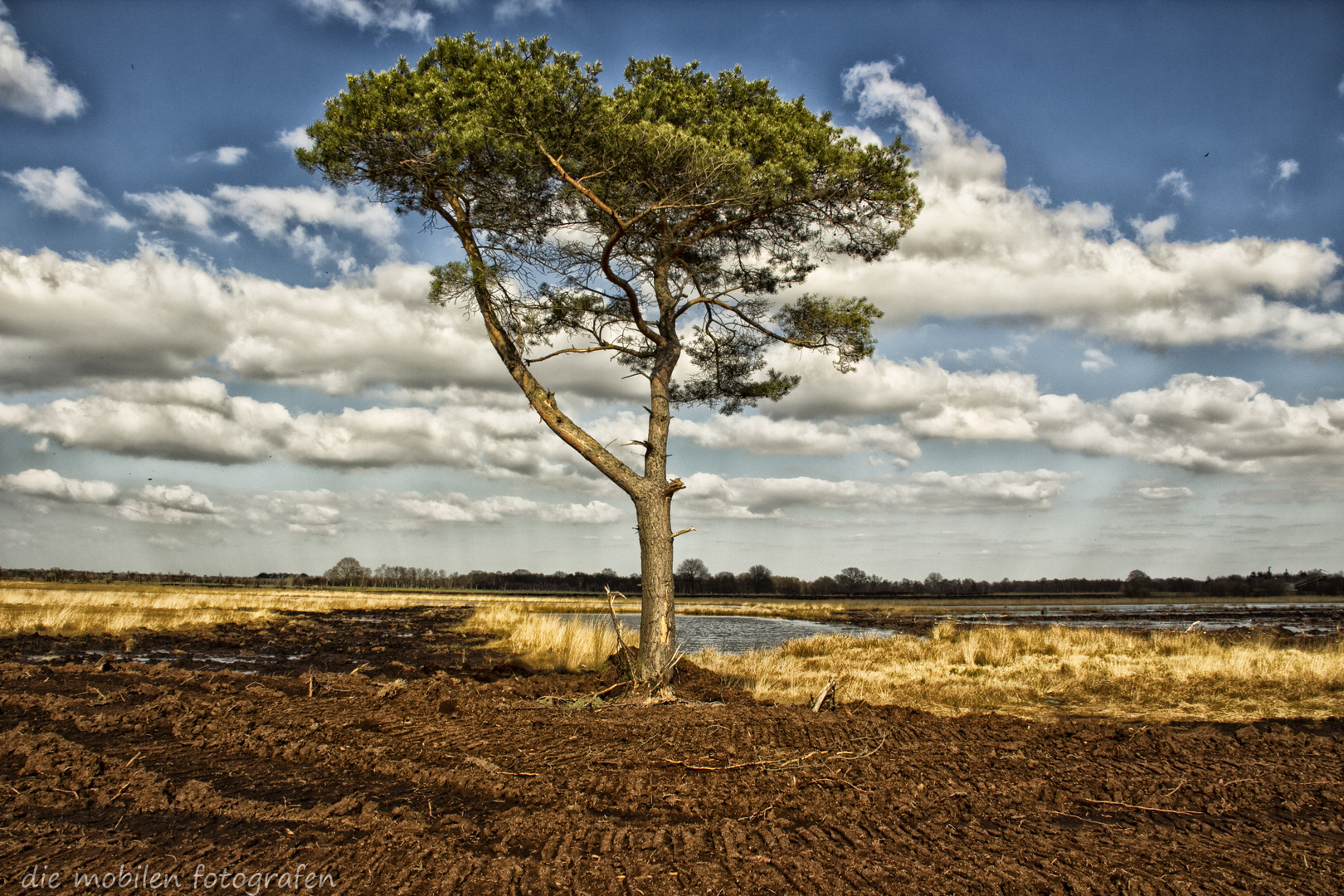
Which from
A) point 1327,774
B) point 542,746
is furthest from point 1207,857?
point 542,746

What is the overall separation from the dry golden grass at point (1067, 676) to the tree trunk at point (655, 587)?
6.36 feet

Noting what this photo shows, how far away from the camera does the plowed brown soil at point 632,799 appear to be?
3.15 meters

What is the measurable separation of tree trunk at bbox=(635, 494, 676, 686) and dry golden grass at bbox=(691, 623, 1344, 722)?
194 centimetres

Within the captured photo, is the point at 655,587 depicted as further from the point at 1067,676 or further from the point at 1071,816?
the point at 1067,676

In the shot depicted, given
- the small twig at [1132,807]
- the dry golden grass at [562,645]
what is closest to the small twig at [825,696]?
the small twig at [1132,807]

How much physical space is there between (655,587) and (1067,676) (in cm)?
850

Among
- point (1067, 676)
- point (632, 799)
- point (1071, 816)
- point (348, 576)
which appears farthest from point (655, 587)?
point (348, 576)

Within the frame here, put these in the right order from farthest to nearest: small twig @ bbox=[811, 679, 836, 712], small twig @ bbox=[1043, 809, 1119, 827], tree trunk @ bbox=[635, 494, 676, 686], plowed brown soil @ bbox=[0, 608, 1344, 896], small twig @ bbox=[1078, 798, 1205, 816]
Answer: tree trunk @ bbox=[635, 494, 676, 686]
small twig @ bbox=[811, 679, 836, 712]
small twig @ bbox=[1078, 798, 1205, 816]
small twig @ bbox=[1043, 809, 1119, 827]
plowed brown soil @ bbox=[0, 608, 1344, 896]

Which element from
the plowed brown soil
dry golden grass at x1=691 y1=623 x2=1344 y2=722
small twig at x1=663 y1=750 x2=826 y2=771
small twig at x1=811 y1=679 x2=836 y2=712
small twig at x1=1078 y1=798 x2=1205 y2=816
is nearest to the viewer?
the plowed brown soil

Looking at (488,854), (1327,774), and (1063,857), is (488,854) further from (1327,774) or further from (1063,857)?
(1327,774)

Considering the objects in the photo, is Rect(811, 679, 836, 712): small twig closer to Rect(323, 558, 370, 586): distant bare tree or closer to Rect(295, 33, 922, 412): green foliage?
Rect(295, 33, 922, 412): green foliage

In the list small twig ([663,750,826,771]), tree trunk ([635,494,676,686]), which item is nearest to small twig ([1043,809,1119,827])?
small twig ([663,750,826,771])

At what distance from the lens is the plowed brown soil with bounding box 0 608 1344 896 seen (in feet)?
10.3

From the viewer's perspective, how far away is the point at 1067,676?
12.5 m
